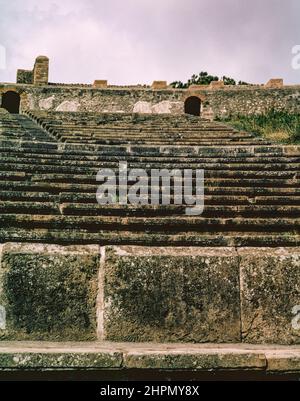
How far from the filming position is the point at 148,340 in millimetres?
3109

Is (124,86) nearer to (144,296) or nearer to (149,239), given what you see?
(149,239)

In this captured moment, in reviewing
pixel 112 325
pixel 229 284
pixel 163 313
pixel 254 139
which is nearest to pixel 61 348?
pixel 112 325

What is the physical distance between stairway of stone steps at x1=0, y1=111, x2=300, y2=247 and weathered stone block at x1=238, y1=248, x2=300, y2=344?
9.6 inches

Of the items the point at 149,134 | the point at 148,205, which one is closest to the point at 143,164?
the point at 148,205

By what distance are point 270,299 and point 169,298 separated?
63cm

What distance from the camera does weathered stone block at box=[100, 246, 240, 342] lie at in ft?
10.3

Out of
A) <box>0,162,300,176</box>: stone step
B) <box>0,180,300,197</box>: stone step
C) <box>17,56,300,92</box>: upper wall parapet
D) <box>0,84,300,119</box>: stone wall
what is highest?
<box>17,56,300,92</box>: upper wall parapet

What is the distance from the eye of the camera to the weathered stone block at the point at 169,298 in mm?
3131

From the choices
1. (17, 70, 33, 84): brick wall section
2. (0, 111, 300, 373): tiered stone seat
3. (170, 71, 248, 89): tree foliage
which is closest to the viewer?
(0, 111, 300, 373): tiered stone seat

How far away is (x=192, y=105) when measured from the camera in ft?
78.9

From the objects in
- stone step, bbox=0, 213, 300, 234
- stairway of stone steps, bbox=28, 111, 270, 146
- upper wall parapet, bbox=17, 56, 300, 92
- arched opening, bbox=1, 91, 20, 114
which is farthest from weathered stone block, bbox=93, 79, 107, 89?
stone step, bbox=0, 213, 300, 234

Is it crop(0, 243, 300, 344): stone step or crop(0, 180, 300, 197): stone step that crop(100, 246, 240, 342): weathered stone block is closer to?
crop(0, 243, 300, 344): stone step

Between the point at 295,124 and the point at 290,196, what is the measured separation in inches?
631
